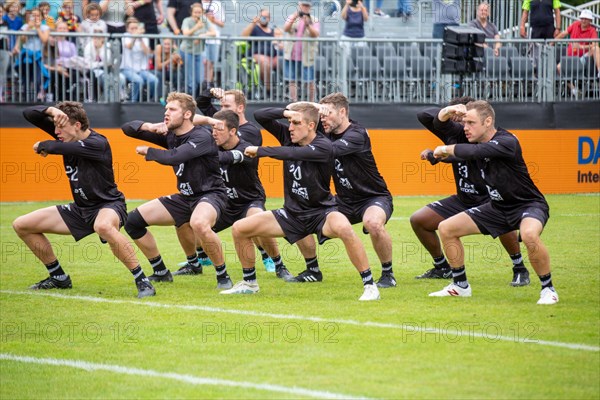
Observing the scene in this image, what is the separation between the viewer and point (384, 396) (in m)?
6.66

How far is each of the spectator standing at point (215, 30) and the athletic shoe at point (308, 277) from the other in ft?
31.2

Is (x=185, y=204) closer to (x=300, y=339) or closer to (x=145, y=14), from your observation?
(x=300, y=339)

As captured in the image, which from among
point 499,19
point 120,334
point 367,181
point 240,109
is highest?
point 499,19

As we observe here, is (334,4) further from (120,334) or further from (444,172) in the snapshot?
(120,334)

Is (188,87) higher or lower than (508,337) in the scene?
higher

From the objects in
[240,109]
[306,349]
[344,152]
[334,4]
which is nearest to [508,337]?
[306,349]

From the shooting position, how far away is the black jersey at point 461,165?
1142cm

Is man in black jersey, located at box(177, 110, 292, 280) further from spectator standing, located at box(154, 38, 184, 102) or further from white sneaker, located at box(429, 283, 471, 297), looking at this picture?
spectator standing, located at box(154, 38, 184, 102)

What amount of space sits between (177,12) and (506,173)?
12686mm

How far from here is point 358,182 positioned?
454 inches

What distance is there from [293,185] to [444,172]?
11370 mm

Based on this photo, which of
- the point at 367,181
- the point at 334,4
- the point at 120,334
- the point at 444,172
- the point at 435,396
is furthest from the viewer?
the point at 334,4

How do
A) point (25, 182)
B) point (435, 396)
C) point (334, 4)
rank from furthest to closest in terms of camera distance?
point (334, 4), point (25, 182), point (435, 396)

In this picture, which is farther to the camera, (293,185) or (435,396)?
(293,185)
